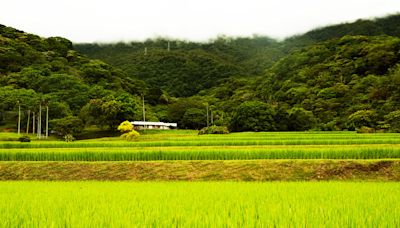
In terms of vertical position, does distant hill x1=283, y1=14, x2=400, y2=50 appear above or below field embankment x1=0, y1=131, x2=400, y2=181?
above

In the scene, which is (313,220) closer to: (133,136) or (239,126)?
(133,136)

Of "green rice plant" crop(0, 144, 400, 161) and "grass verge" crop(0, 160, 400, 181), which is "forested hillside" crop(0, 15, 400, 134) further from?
"grass verge" crop(0, 160, 400, 181)

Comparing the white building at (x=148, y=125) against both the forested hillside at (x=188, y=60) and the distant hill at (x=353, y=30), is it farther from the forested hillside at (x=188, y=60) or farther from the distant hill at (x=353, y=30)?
the distant hill at (x=353, y=30)

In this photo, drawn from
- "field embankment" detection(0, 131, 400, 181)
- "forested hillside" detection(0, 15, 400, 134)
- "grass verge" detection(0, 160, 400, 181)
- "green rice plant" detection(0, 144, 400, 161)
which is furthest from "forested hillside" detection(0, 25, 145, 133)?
"grass verge" detection(0, 160, 400, 181)

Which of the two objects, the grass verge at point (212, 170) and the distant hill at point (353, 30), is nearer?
the grass verge at point (212, 170)

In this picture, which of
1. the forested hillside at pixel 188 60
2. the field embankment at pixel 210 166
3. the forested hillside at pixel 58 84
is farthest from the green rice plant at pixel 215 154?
the forested hillside at pixel 188 60

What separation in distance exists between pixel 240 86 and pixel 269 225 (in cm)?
8648

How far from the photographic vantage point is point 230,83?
92875mm

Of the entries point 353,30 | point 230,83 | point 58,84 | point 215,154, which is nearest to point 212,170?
point 215,154

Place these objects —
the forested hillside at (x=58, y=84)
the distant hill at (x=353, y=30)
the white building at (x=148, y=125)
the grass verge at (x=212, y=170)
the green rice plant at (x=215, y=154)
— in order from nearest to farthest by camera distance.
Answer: the grass verge at (x=212, y=170), the green rice plant at (x=215, y=154), the forested hillside at (x=58, y=84), the white building at (x=148, y=125), the distant hill at (x=353, y=30)

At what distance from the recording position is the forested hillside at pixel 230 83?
55.5m

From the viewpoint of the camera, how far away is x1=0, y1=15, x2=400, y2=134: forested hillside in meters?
55.5

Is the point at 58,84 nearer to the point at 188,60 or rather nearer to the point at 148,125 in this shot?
the point at 148,125

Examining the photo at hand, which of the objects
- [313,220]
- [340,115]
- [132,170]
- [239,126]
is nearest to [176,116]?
[239,126]
